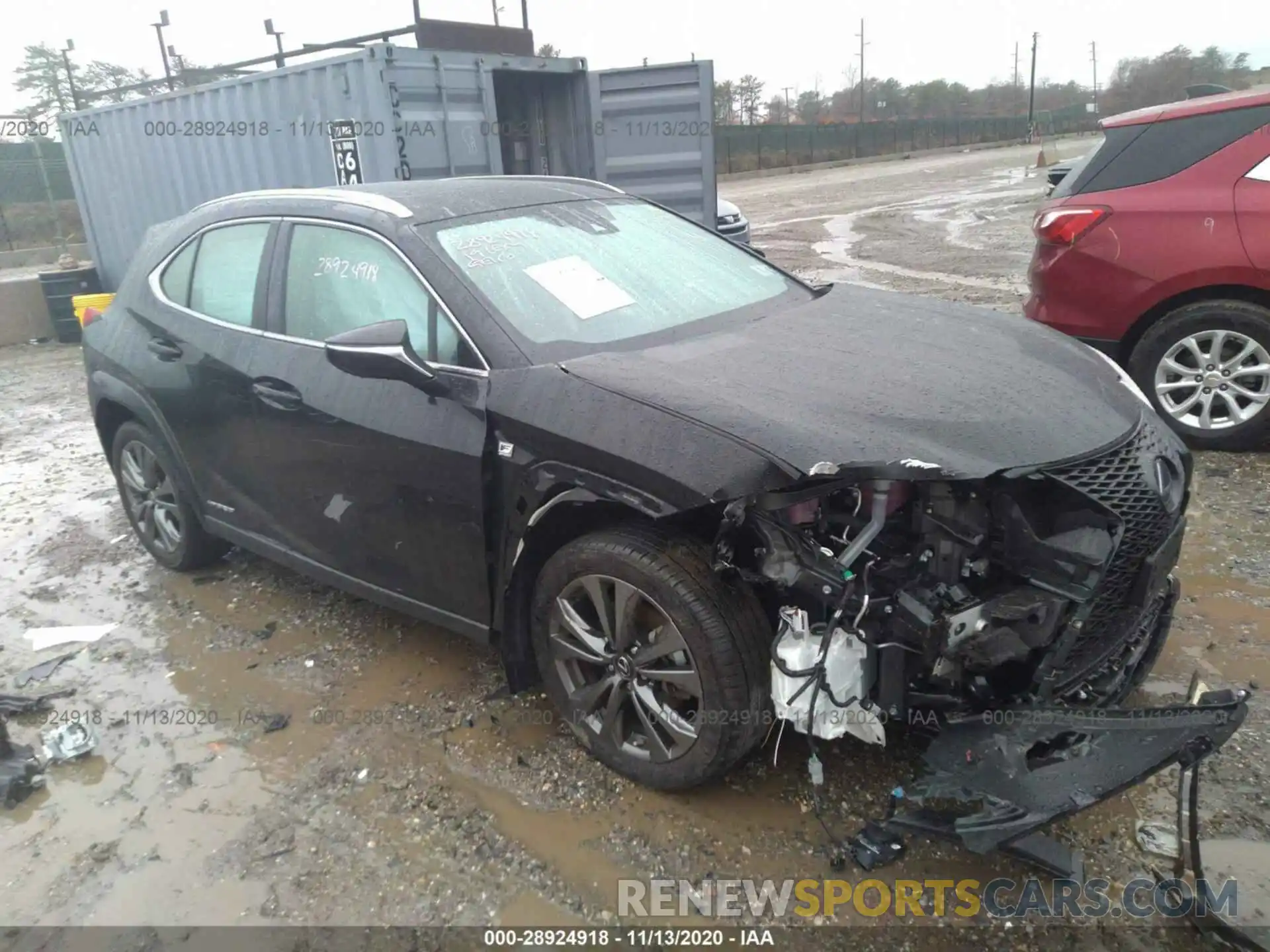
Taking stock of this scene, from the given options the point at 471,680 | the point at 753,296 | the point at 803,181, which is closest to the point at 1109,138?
the point at 753,296

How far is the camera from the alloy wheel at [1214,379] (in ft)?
15.9

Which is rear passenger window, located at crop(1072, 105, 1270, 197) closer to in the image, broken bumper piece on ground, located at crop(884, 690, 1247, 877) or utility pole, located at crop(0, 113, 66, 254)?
broken bumper piece on ground, located at crop(884, 690, 1247, 877)

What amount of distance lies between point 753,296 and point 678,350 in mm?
816

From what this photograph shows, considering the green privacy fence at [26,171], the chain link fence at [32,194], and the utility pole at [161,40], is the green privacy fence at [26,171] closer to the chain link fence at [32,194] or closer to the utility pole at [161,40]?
the chain link fence at [32,194]

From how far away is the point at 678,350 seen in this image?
2.95 m

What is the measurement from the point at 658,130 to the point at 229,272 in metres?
6.58

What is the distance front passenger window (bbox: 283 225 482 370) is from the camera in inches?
117

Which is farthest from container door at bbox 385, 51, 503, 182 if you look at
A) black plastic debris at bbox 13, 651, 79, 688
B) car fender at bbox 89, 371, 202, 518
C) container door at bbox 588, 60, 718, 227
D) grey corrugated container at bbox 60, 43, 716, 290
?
black plastic debris at bbox 13, 651, 79, 688

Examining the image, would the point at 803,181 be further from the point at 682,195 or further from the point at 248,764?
the point at 248,764

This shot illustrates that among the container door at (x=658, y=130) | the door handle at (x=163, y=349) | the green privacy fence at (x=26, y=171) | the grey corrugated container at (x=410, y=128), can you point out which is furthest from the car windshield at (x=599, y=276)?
the green privacy fence at (x=26, y=171)

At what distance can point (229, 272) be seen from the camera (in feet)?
12.6

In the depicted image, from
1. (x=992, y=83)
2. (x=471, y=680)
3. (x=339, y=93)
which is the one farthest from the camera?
(x=992, y=83)

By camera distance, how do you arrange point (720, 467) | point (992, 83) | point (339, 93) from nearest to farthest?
1. point (720, 467)
2. point (339, 93)
3. point (992, 83)

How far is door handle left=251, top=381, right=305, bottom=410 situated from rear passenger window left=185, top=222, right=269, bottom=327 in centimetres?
31
